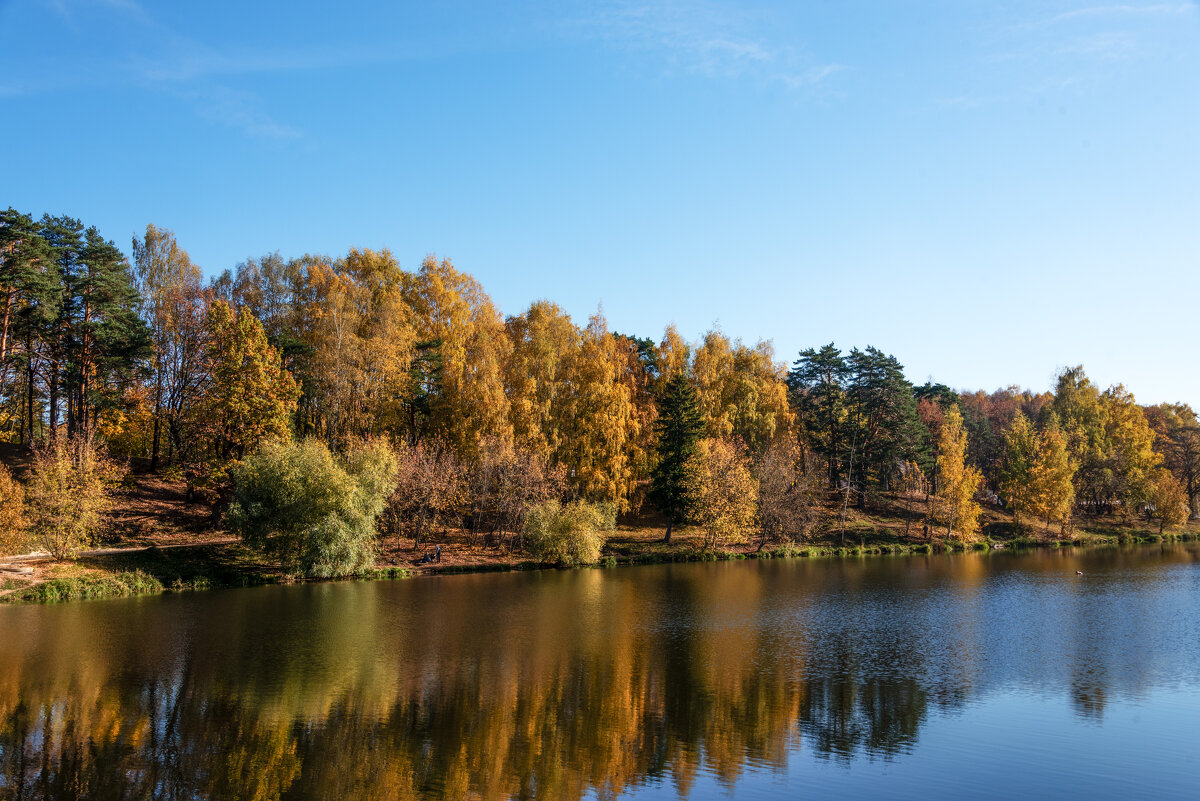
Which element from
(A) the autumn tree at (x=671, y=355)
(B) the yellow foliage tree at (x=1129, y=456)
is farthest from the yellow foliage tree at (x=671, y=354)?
(B) the yellow foliage tree at (x=1129, y=456)

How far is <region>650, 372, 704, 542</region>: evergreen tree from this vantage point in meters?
64.3

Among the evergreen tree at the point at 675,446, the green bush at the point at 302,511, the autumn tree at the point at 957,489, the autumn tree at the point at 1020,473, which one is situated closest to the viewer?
the green bush at the point at 302,511

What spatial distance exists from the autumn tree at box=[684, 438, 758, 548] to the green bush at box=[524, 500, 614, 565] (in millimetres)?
11117

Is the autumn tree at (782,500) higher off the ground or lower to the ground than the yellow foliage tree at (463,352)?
lower

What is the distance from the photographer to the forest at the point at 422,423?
45.6 m

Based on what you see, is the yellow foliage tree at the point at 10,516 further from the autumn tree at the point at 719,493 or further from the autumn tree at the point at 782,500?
the autumn tree at the point at 782,500

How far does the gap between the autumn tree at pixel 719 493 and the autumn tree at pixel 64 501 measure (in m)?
40.7

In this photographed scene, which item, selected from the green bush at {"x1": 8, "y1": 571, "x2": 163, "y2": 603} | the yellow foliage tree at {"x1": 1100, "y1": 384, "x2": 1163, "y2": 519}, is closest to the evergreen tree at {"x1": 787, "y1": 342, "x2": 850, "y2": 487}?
the yellow foliage tree at {"x1": 1100, "y1": 384, "x2": 1163, "y2": 519}

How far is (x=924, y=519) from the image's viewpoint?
75750 millimetres

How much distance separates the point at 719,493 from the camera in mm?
62219

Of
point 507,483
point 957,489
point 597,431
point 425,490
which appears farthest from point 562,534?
point 957,489

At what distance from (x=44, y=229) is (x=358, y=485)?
28.6 m

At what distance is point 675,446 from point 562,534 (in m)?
15.6

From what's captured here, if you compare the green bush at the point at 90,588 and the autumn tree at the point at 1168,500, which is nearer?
the green bush at the point at 90,588
